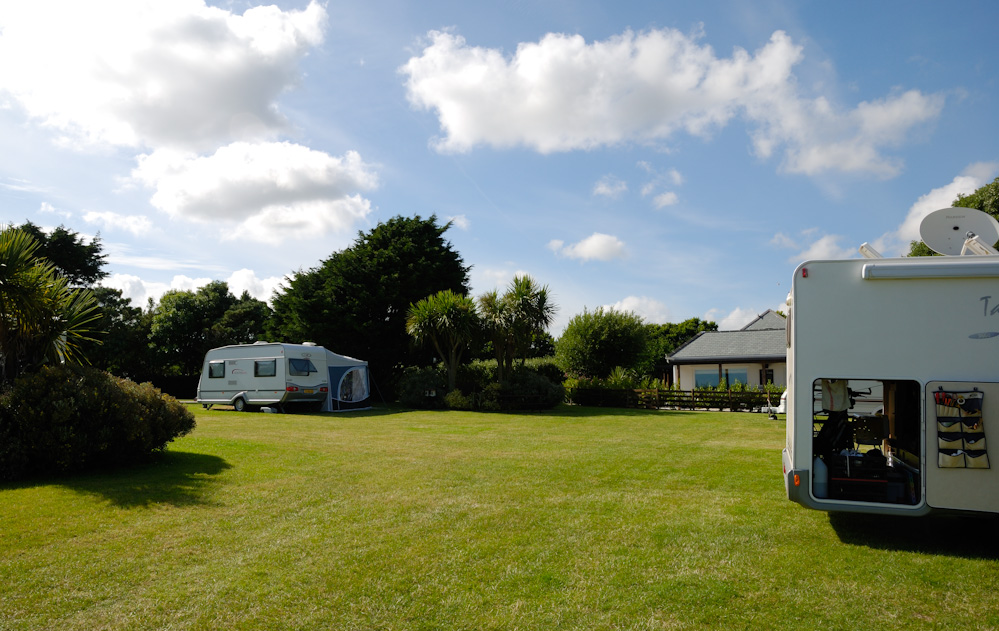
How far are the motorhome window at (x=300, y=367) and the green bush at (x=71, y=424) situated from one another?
11.7 metres

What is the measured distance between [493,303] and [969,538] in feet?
60.9

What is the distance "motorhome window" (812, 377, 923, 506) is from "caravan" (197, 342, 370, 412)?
17.5 metres

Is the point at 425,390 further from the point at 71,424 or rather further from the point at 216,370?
the point at 71,424

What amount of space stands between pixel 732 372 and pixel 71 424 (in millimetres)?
31368

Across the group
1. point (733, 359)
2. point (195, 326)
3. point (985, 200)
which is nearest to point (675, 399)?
point (733, 359)

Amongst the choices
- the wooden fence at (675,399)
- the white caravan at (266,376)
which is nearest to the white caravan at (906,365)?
the white caravan at (266,376)

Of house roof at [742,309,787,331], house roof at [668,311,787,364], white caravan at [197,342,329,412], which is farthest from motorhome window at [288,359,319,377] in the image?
house roof at [742,309,787,331]

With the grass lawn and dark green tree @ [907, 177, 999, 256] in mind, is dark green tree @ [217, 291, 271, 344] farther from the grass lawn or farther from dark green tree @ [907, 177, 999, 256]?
dark green tree @ [907, 177, 999, 256]

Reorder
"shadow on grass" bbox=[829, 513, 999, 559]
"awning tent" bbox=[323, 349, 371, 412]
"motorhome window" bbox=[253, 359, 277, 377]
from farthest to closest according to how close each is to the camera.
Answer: "awning tent" bbox=[323, 349, 371, 412], "motorhome window" bbox=[253, 359, 277, 377], "shadow on grass" bbox=[829, 513, 999, 559]

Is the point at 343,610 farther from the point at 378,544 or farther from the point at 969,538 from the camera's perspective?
the point at 969,538

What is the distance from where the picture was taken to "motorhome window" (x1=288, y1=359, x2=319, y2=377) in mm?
21109

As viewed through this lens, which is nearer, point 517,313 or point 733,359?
point 517,313

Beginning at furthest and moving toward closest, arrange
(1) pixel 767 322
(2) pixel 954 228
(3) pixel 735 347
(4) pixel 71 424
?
(1) pixel 767 322 → (3) pixel 735 347 → (4) pixel 71 424 → (2) pixel 954 228

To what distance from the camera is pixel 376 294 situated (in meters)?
30.3
